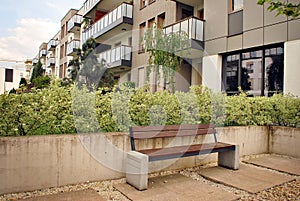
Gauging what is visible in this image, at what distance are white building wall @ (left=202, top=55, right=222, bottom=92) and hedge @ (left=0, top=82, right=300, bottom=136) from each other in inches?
179

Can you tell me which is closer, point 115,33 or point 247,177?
point 247,177

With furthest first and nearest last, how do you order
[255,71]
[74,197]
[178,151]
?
[255,71] → [178,151] → [74,197]

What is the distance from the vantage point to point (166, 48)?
1020cm

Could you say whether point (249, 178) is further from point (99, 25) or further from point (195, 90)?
point (99, 25)

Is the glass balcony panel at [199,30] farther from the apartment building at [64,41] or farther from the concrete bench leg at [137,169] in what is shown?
the apartment building at [64,41]

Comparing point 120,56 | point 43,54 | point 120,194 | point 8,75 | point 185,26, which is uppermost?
point 43,54

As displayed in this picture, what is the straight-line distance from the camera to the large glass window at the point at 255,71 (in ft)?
30.1

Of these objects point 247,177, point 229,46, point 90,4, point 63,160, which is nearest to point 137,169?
point 63,160

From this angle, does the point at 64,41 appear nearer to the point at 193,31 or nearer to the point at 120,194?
the point at 193,31

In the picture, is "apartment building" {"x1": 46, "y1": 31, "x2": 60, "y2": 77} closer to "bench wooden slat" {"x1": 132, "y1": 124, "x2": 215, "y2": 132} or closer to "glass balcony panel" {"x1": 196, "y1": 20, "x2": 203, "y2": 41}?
"glass balcony panel" {"x1": 196, "y1": 20, "x2": 203, "y2": 41}

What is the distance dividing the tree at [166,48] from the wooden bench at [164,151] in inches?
222

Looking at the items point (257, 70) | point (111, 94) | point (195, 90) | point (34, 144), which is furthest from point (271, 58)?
point (34, 144)

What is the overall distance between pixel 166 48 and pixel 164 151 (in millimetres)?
6843

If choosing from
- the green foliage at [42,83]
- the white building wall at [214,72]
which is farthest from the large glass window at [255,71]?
the green foliage at [42,83]
